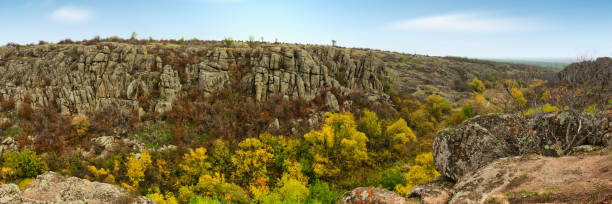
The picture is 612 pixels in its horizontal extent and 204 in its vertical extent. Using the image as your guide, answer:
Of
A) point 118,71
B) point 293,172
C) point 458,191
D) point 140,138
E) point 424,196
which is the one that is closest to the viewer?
point 458,191

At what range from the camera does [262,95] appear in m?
49.6

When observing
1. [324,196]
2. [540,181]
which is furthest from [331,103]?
[540,181]

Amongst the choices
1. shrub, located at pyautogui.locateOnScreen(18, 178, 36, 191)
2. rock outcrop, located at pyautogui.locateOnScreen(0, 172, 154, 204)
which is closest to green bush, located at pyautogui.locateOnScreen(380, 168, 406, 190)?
rock outcrop, located at pyautogui.locateOnScreen(0, 172, 154, 204)

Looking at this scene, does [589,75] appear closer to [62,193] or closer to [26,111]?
[62,193]

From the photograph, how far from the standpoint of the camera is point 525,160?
11438 millimetres

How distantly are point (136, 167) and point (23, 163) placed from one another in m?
12.7

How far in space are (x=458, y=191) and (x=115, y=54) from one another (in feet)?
191

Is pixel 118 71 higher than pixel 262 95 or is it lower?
higher

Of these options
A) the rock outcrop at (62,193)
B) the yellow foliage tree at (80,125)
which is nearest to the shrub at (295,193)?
the rock outcrop at (62,193)

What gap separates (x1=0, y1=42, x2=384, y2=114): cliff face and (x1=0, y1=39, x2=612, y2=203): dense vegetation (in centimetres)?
243

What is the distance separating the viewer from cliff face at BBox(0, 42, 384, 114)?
41844mm

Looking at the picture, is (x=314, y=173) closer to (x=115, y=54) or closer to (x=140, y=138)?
(x=140, y=138)

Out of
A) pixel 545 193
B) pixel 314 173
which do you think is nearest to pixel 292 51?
pixel 314 173

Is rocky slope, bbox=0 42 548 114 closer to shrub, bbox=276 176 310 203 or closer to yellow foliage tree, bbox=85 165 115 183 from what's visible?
yellow foliage tree, bbox=85 165 115 183
